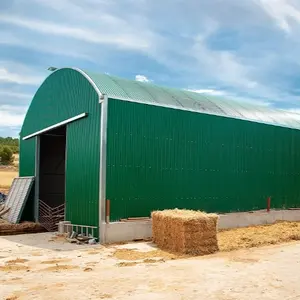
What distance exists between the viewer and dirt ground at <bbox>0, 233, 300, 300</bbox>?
729 centimetres

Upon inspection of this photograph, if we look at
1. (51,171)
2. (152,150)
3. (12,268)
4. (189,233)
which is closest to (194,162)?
(152,150)

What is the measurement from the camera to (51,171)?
70.6 ft

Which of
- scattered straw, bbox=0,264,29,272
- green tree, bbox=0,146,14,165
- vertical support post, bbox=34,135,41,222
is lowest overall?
scattered straw, bbox=0,264,29,272

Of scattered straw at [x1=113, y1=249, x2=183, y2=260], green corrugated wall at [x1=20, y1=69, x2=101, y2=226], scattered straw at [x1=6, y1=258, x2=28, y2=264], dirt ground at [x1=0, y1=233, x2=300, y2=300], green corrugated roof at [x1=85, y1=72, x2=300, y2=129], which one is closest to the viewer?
dirt ground at [x1=0, y1=233, x2=300, y2=300]

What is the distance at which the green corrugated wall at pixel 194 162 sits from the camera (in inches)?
543

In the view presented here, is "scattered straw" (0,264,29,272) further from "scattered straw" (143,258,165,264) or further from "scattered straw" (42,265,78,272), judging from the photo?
"scattered straw" (143,258,165,264)

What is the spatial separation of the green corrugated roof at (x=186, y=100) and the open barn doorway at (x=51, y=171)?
562 centimetres

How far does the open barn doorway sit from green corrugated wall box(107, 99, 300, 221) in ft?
23.2

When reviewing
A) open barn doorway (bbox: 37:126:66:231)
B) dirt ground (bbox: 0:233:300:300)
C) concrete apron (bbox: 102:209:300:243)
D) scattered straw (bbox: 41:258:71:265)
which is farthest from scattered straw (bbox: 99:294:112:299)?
open barn doorway (bbox: 37:126:66:231)

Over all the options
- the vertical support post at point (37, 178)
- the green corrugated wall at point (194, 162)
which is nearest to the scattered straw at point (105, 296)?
the green corrugated wall at point (194, 162)

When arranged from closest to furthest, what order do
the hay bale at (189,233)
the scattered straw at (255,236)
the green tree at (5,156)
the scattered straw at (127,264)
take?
the scattered straw at (127,264) → the hay bale at (189,233) → the scattered straw at (255,236) → the green tree at (5,156)

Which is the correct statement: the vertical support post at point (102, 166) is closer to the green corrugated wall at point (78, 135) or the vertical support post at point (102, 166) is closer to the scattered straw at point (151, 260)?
the green corrugated wall at point (78, 135)

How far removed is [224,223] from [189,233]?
212 inches

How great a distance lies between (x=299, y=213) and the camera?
1967 centimetres
